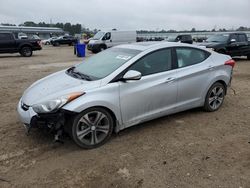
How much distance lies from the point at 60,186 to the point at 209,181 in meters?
1.79

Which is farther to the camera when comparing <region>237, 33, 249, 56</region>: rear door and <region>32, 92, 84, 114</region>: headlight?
<region>237, 33, 249, 56</region>: rear door

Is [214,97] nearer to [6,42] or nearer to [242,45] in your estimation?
[242,45]

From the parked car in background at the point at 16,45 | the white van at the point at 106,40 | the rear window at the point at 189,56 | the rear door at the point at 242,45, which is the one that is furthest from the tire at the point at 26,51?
the rear window at the point at 189,56

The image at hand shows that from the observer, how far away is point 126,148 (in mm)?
4172

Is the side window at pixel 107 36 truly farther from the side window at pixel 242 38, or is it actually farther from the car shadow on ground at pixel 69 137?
the car shadow on ground at pixel 69 137

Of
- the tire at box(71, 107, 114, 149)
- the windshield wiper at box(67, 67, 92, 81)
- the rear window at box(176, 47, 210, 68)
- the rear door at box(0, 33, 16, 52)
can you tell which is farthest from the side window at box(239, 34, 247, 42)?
the rear door at box(0, 33, 16, 52)

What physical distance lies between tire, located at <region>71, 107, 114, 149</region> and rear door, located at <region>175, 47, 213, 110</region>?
1.55 meters

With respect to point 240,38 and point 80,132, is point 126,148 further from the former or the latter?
point 240,38

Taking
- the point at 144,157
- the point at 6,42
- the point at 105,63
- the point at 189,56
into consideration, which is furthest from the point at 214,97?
the point at 6,42

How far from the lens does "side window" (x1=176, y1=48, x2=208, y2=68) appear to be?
5.16m

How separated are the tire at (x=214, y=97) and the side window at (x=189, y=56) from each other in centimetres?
64

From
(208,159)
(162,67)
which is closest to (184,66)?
(162,67)

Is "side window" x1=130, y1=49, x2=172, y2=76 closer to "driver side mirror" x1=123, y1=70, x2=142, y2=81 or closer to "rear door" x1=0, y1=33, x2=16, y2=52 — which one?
"driver side mirror" x1=123, y1=70, x2=142, y2=81

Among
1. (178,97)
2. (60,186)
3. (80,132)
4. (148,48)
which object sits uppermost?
(148,48)
